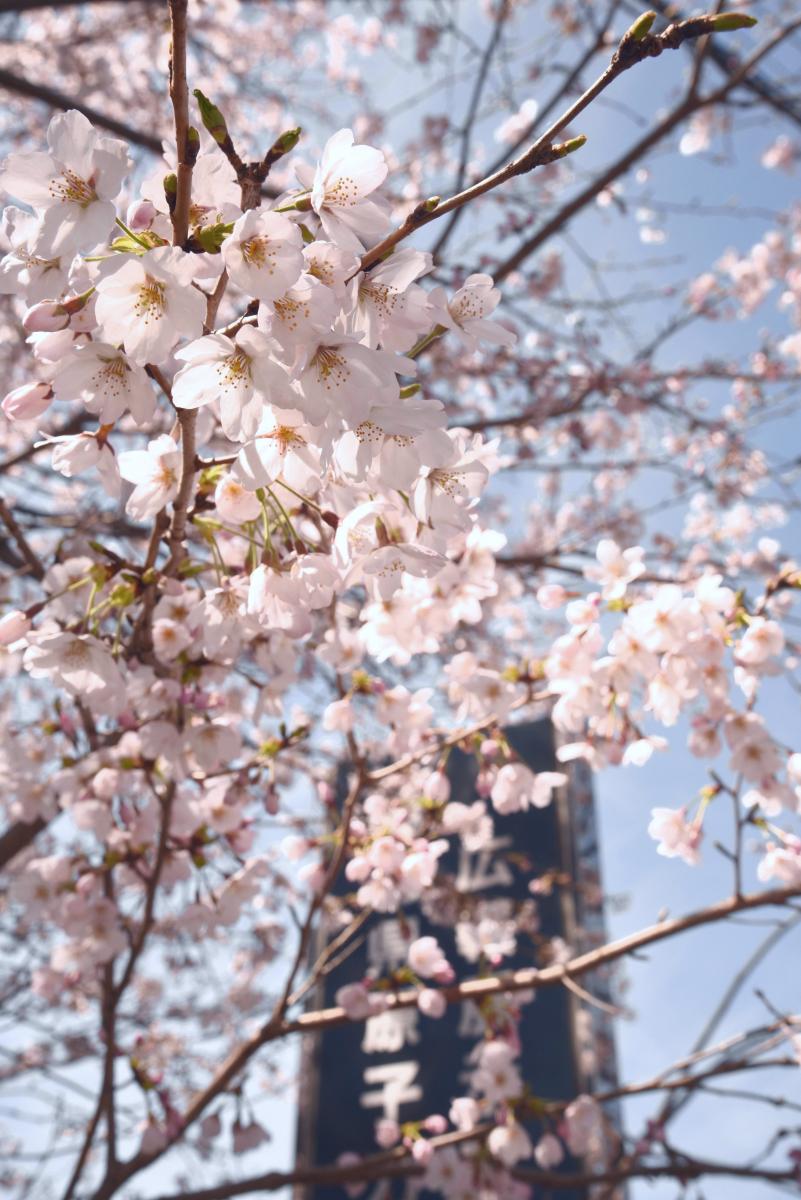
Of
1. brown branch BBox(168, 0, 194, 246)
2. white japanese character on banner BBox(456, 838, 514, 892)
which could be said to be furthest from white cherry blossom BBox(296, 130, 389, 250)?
white japanese character on banner BBox(456, 838, 514, 892)

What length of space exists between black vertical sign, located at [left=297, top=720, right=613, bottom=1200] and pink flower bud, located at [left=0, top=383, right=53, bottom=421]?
407cm

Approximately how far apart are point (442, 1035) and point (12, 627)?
5.03 metres

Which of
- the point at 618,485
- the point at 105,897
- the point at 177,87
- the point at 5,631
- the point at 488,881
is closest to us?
the point at 177,87

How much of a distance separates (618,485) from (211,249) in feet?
24.5

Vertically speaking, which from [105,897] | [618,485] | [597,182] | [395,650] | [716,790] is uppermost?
[618,485]

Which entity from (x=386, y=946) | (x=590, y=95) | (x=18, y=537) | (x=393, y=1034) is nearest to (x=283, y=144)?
(x=590, y=95)

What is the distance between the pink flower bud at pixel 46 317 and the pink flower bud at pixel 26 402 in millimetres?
178

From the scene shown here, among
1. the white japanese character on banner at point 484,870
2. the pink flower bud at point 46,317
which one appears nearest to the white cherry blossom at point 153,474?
the pink flower bud at point 46,317

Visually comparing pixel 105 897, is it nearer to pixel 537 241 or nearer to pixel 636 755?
pixel 636 755

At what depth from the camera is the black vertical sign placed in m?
5.26

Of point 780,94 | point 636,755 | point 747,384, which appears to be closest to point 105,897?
point 636,755

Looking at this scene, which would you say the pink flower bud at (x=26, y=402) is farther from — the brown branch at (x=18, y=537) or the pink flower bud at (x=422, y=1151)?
the pink flower bud at (x=422, y=1151)

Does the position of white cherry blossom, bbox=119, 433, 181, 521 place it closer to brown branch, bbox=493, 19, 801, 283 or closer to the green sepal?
the green sepal

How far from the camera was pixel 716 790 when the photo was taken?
80.5 inches
